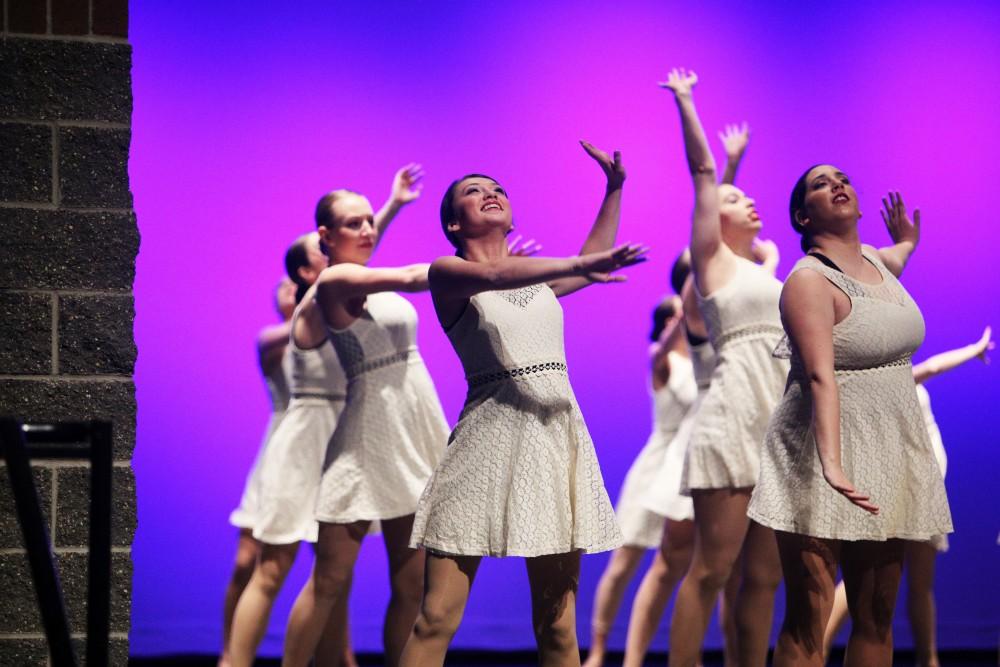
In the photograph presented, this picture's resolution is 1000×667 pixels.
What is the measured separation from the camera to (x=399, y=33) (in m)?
5.93

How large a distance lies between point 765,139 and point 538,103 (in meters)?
1.05

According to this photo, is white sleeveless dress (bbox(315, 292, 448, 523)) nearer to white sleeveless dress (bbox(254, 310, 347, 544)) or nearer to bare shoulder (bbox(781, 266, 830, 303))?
white sleeveless dress (bbox(254, 310, 347, 544))

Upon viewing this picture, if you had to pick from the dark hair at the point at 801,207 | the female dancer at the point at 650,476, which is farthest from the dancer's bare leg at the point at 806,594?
the female dancer at the point at 650,476

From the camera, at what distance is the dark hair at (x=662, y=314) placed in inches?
221

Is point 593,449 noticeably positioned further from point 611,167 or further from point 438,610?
point 611,167

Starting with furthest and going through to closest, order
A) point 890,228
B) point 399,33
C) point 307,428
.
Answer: point 399,33 → point 307,428 → point 890,228

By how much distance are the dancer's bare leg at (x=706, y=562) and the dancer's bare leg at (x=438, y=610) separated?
1.04 meters

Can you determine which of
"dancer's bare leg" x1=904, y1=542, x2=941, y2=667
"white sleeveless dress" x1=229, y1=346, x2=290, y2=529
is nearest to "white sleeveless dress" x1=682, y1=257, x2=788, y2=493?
"dancer's bare leg" x1=904, y1=542, x2=941, y2=667

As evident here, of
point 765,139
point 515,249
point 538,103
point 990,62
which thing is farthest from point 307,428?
point 990,62

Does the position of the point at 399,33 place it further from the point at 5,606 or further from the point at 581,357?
the point at 5,606

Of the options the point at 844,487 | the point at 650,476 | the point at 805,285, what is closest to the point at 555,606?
the point at 844,487

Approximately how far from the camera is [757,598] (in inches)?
140

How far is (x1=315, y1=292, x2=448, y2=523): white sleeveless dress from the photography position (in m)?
3.94

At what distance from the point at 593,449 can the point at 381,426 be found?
3.36ft
